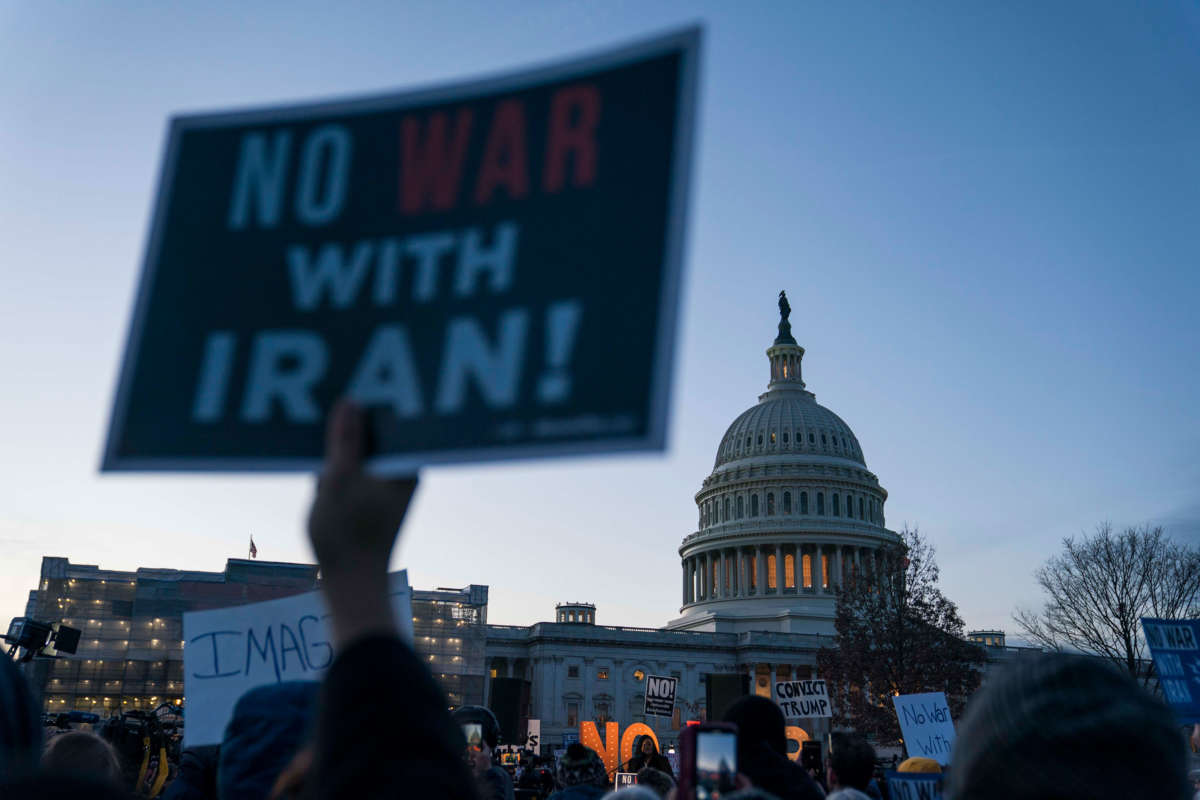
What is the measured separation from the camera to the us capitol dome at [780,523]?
290 ft

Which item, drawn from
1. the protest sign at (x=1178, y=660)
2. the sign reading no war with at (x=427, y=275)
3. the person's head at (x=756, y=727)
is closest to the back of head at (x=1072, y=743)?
the sign reading no war with at (x=427, y=275)

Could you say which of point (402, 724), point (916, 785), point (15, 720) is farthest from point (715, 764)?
point (916, 785)

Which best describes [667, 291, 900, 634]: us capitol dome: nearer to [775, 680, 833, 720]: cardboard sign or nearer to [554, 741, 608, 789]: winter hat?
[775, 680, 833, 720]: cardboard sign

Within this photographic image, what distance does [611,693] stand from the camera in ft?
256

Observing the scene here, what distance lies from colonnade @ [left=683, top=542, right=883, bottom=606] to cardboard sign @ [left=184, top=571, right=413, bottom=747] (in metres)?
85.9

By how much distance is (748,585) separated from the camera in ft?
299

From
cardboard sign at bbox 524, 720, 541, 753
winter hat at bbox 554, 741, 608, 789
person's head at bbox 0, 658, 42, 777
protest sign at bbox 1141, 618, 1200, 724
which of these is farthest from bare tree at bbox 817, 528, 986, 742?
person's head at bbox 0, 658, 42, 777

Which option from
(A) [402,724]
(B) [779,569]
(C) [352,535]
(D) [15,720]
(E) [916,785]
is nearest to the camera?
(A) [402,724]

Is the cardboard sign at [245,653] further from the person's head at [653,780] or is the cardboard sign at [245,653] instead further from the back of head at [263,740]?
the person's head at [653,780]

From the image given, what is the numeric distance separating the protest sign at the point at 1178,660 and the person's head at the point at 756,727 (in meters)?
7.97

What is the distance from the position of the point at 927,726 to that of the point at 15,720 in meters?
Result: 14.5

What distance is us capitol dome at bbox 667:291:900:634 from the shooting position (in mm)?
88312

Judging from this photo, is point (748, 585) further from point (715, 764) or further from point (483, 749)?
point (715, 764)

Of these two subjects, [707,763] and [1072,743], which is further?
[707,763]
